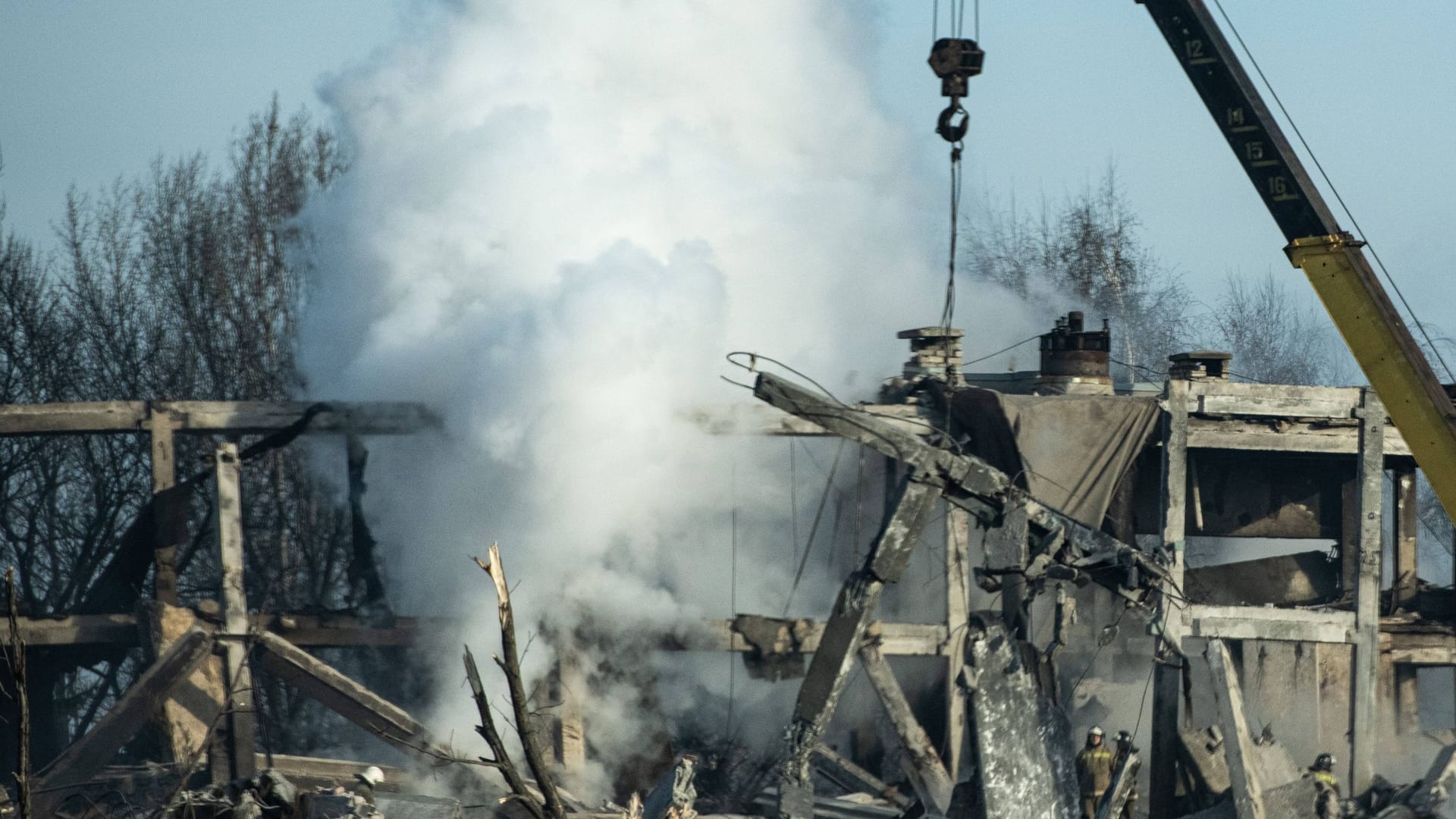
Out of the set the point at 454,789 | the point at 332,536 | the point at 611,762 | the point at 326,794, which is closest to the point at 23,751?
the point at 326,794

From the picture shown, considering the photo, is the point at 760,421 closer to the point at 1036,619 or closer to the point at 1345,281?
the point at 1036,619

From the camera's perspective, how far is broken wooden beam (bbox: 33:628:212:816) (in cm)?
1166

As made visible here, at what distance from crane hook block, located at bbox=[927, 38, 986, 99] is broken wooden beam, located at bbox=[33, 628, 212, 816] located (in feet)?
24.8

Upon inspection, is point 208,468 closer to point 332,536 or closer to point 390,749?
point 390,749

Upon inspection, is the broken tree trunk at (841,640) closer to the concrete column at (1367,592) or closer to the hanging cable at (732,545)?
the hanging cable at (732,545)

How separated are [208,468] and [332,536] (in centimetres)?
820

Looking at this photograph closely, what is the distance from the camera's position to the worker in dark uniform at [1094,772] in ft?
39.4

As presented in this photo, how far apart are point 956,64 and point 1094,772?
588cm

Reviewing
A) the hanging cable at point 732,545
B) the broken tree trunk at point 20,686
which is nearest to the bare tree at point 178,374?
the hanging cable at point 732,545

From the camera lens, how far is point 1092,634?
48.5ft

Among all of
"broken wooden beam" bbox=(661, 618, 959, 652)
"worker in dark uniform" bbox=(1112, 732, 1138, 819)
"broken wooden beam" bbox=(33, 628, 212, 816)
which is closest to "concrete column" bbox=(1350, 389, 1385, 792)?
"worker in dark uniform" bbox=(1112, 732, 1138, 819)

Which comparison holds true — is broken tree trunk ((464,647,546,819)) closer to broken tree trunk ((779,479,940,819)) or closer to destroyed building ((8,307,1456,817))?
broken tree trunk ((779,479,940,819))

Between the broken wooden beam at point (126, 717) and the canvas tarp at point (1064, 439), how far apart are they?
707 centimetres

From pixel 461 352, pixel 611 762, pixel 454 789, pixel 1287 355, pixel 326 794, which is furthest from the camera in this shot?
pixel 1287 355
